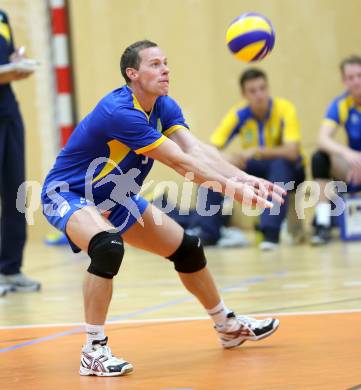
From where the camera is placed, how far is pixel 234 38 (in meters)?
5.53

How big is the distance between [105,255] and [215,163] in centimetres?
71

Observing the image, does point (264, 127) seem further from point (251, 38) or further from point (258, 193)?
point (258, 193)

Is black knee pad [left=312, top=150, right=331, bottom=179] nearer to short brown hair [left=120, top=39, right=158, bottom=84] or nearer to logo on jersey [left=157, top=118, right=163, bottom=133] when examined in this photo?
logo on jersey [left=157, top=118, right=163, bottom=133]

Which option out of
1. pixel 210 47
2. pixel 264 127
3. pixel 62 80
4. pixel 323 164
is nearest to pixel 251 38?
pixel 323 164

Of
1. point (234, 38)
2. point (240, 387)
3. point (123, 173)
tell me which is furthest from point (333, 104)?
point (240, 387)

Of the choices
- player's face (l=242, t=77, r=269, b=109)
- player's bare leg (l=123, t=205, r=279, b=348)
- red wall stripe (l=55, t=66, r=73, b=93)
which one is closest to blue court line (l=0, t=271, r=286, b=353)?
player's bare leg (l=123, t=205, r=279, b=348)

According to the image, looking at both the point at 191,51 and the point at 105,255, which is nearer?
the point at 105,255

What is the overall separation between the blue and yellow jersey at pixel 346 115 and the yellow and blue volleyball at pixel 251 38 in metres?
3.58

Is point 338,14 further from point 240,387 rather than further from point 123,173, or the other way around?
point 240,387

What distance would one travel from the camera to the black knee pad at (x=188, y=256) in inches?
184

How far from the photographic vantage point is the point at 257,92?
908 centimetres

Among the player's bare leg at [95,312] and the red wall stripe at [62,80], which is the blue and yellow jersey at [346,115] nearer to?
the red wall stripe at [62,80]

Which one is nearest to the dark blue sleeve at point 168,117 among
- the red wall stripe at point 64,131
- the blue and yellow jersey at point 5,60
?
the blue and yellow jersey at point 5,60

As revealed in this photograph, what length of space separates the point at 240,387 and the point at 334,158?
5.31 m
